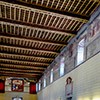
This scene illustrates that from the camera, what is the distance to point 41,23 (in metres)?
9.55

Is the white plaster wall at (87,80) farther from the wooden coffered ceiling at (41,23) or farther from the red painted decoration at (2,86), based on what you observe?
the red painted decoration at (2,86)

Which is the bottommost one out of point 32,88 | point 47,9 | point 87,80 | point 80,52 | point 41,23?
point 32,88

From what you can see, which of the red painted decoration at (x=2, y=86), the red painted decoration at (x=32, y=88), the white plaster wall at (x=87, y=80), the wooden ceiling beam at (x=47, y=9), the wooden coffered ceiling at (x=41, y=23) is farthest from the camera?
the red painted decoration at (x=32, y=88)

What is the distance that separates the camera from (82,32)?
948 cm

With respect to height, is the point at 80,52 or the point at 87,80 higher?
the point at 80,52

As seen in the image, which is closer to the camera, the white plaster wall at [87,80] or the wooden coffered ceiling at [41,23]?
the white plaster wall at [87,80]

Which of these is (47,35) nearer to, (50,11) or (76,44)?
(76,44)

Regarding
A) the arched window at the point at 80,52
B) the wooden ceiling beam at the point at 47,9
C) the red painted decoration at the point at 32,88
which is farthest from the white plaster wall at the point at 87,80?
the red painted decoration at the point at 32,88

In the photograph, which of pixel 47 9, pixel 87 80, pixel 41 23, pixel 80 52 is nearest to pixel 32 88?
pixel 80 52

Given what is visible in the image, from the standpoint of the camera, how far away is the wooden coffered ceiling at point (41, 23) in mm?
7828

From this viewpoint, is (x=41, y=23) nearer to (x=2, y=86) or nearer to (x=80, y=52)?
(x=80, y=52)

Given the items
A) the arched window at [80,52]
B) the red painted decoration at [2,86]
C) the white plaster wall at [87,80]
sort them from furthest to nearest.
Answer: the red painted decoration at [2,86], the arched window at [80,52], the white plaster wall at [87,80]

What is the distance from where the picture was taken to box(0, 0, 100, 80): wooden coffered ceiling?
7.83 metres

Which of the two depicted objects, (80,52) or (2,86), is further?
(2,86)
